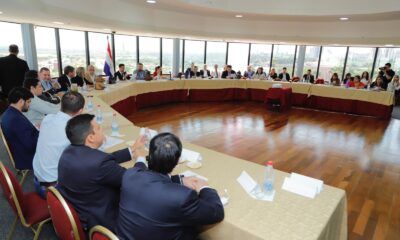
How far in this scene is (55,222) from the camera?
1693 millimetres

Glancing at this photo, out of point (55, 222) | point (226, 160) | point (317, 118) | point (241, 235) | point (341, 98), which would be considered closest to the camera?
point (241, 235)

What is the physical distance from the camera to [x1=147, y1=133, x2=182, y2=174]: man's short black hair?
59.4 inches

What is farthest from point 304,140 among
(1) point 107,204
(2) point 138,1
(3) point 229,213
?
(2) point 138,1

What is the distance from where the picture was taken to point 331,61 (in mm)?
12430

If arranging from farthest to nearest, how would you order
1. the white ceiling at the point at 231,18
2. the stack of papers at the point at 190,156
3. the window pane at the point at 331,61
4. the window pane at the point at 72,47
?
the window pane at the point at 331,61, the window pane at the point at 72,47, the white ceiling at the point at 231,18, the stack of papers at the point at 190,156

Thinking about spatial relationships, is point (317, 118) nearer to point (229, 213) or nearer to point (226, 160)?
point (226, 160)

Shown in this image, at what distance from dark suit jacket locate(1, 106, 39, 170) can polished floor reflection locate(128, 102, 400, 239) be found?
9.97ft

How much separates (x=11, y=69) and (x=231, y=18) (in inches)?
285

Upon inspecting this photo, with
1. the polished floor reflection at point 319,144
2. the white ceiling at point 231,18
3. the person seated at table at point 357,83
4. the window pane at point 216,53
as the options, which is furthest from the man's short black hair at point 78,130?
the window pane at point 216,53

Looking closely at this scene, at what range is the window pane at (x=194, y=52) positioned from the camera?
12297 millimetres

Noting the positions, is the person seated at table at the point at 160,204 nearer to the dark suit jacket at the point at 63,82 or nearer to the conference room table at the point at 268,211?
the conference room table at the point at 268,211

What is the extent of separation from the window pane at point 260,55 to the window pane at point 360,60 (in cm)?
357

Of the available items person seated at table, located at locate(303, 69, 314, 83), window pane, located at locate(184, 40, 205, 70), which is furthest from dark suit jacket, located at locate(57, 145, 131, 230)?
window pane, located at locate(184, 40, 205, 70)

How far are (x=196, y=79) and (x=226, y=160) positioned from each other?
23.8 ft
